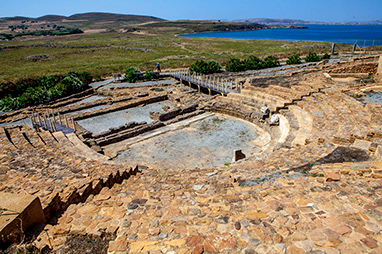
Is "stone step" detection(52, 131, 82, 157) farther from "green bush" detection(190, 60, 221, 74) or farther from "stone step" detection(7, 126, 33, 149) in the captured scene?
"green bush" detection(190, 60, 221, 74)

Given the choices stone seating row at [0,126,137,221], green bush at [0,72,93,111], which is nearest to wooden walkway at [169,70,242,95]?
green bush at [0,72,93,111]

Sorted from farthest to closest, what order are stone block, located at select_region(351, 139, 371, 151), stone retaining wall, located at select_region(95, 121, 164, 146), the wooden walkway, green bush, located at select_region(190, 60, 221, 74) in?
green bush, located at select_region(190, 60, 221, 74)
the wooden walkway
stone retaining wall, located at select_region(95, 121, 164, 146)
stone block, located at select_region(351, 139, 371, 151)

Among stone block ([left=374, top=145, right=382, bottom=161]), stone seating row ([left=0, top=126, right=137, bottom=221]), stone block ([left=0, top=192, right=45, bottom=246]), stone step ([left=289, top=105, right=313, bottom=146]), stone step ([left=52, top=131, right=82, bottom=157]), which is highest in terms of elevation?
stone block ([left=0, top=192, right=45, bottom=246])

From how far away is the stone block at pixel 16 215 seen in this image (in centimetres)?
417

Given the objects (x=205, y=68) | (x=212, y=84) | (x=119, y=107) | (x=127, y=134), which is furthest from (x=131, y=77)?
(x=127, y=134)

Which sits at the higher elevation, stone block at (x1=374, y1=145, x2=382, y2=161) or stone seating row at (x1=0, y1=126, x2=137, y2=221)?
stone block at (x1=374, y1=145, x2=382, y2=161)

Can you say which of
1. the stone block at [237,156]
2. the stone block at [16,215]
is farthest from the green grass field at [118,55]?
the stone block at [16,215]

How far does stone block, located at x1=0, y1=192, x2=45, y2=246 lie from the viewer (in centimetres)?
417

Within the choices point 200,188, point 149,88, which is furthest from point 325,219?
point 149,88

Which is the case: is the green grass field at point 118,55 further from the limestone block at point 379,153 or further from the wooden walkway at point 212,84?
the limestone block at point 379,153

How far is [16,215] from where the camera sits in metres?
4.40

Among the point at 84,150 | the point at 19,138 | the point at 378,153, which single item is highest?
the point at 378,153

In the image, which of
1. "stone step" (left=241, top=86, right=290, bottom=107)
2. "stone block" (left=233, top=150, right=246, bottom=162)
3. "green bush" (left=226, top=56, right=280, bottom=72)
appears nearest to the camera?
"stone block" (left=233, top=150, right=246, bottom=162)

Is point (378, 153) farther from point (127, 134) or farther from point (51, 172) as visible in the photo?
point (127, 134)
